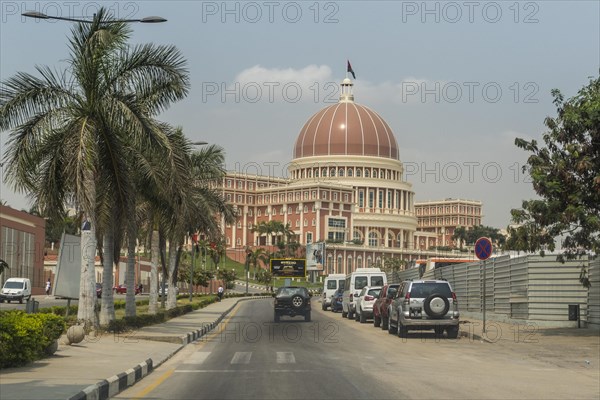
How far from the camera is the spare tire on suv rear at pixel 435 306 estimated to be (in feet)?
91.6

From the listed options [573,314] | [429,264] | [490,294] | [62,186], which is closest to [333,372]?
[62,186]

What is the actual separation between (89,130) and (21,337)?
10.4m

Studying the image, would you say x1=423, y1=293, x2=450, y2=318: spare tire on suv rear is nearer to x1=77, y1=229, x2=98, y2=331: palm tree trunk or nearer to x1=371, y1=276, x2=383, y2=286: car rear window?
x1=77, y1=229, x2=98, y2=331: palm tree trunk

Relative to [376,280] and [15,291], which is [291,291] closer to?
[376,280]

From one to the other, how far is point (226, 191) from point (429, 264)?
121 m

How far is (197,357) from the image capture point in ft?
66.5

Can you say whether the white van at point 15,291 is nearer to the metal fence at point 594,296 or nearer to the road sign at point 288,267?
the metal fence at point 594,296

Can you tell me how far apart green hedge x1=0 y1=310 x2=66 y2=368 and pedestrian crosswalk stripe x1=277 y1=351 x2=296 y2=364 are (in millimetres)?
4636

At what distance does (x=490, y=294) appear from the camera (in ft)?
138

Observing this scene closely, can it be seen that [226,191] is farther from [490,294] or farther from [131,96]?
[131,96]

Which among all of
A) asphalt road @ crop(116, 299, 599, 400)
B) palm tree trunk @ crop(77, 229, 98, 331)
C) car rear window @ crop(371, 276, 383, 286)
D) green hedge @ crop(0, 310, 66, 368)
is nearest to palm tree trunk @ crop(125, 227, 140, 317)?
palm tree trunk @ crop(77, 229, 98, 331)

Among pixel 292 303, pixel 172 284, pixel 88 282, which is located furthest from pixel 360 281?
pixel 88 282

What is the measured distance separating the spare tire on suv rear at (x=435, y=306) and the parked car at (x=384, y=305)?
161 inches

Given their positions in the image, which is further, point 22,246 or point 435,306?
point 22,246
